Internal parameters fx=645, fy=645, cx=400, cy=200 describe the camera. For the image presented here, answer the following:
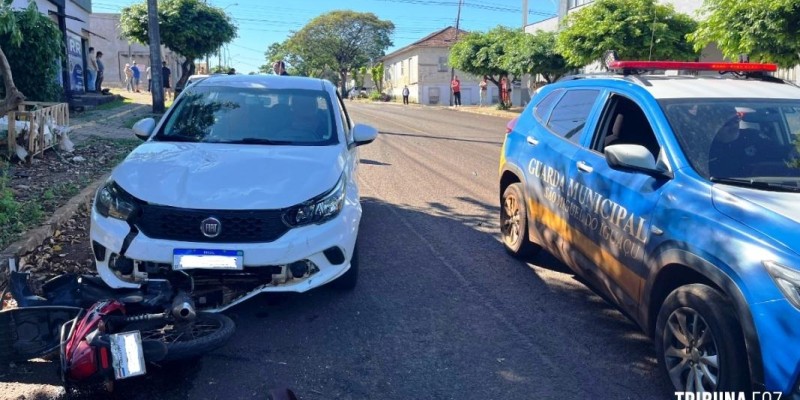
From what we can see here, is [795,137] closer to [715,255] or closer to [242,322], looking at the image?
[715,255]

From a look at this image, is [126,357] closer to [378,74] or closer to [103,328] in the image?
[103,328]

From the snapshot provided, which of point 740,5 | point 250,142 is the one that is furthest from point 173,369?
point 740,5

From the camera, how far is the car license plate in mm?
4086

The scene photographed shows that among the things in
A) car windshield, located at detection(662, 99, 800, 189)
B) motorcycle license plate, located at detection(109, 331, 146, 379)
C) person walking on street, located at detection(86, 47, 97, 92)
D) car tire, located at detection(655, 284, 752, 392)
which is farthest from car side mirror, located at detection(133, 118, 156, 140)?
person walking on street, located at detection(86, 47, 97, 92)

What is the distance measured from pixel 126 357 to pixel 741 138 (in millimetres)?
3703

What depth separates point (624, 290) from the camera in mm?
3979

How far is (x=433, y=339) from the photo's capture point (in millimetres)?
4277

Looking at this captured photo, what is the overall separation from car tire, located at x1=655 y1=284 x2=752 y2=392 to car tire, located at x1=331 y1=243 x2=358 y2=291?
2.23 metres

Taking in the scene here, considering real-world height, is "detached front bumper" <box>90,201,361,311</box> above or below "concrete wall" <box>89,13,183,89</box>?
below

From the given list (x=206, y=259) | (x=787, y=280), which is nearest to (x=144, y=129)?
(x=206, y=259)

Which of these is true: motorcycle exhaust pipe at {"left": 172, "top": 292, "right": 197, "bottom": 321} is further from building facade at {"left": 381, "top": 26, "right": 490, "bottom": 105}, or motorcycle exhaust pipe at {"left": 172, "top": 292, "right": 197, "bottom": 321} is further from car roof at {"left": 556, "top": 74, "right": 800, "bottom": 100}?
building facade at {"left": 381, "top": 26, "right": 490, "bottom": 105}

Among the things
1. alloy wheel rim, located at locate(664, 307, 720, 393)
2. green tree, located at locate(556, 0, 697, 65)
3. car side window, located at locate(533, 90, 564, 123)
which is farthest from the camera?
green tree, located at locate(556, 0, 697, 65)

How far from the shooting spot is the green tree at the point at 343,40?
74.1 metres

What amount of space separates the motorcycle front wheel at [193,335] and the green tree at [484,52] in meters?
29.7
